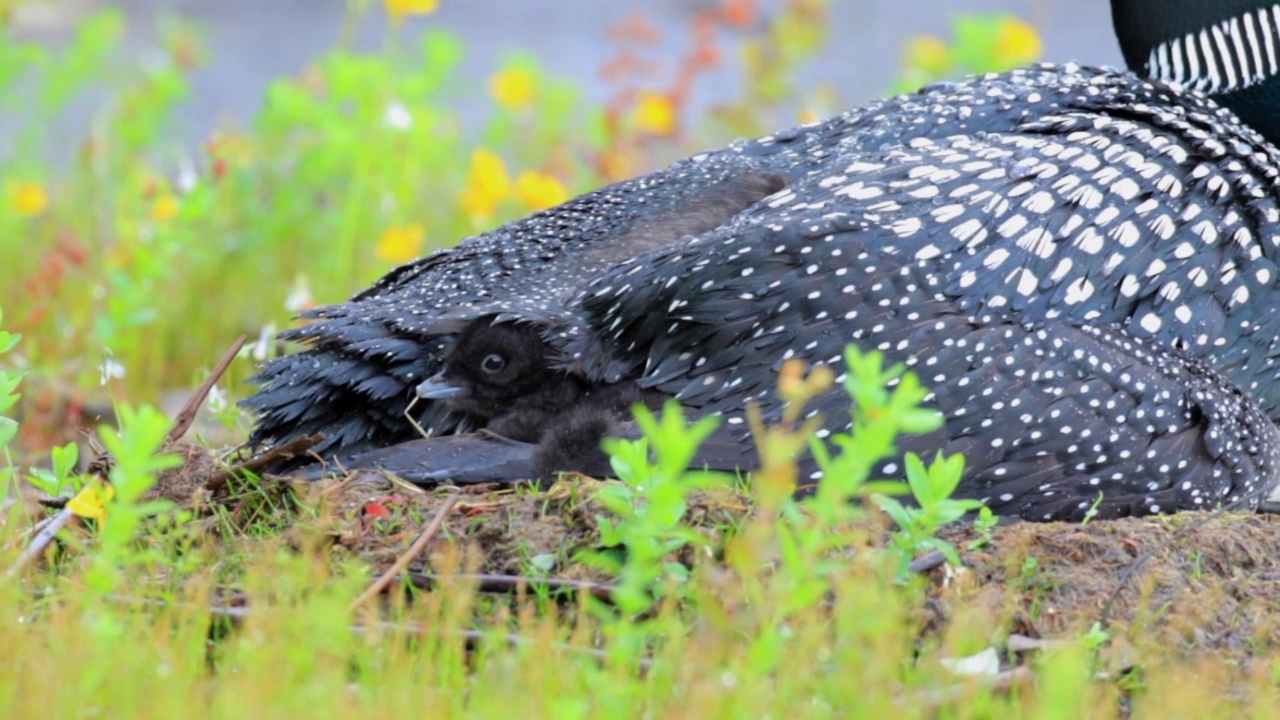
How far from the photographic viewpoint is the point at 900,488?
2791 mm

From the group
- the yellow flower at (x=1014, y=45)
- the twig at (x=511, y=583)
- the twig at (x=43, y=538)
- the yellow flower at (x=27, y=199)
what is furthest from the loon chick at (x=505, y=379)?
the yellow flower at (x=1014, y=45)

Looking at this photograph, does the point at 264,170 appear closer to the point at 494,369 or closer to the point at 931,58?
the point at 931,58

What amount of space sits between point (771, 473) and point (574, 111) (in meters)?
6.46

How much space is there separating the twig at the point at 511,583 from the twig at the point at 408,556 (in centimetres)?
4

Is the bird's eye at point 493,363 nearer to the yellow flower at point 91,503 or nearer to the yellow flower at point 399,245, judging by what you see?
the yellow flower at point 91,503

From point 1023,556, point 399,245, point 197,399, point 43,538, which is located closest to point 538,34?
point 399,245

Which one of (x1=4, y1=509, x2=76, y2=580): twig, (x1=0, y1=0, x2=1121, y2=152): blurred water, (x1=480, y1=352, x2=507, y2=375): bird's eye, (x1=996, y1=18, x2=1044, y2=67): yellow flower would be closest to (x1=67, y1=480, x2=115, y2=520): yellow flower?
(x1=4, y1=509, x2=76, y2=580): twig

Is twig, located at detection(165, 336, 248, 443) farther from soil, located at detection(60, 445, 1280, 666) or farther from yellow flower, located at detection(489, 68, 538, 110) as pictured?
yellow flower, located at detection(489, 68, 538, 110)

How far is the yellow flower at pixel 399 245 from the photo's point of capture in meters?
6.09

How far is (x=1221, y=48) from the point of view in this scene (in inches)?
190

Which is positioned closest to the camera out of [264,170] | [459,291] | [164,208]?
[459,291]

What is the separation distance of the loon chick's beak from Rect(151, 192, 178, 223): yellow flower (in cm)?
200

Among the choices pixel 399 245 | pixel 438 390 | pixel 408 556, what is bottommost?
pixel 408 556

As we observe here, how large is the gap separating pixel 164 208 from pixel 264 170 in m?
1.38
